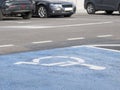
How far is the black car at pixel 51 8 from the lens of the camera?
21.9m

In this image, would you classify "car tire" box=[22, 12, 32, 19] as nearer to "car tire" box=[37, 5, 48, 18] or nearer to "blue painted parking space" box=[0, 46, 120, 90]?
"car tire" box=[37, 5, 48, 18]

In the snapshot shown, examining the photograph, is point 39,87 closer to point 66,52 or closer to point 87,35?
point 66,52

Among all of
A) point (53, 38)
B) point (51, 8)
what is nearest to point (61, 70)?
point (53, 38)

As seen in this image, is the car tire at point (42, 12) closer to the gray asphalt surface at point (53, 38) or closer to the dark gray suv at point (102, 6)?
the dark gray suv at point (102, 6)

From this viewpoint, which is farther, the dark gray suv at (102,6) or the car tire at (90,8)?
the car tire at (90,8)

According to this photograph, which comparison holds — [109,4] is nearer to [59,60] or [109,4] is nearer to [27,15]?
[27,15]

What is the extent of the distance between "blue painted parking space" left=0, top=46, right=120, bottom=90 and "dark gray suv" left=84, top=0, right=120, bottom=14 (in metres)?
15.0

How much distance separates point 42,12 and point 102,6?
4690 millimetres

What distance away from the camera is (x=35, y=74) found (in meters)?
7.43

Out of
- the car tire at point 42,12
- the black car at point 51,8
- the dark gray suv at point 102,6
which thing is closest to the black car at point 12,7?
the black car at point 51,8

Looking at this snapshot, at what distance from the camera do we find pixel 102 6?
84.7 feet

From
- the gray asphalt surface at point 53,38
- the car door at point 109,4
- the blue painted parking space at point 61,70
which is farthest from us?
the car door at point 109,4

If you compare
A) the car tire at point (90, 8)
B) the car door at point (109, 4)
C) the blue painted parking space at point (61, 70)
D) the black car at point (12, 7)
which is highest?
the blue painted parking space at point (61, 70)

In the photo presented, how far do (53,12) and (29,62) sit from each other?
1346 cm
